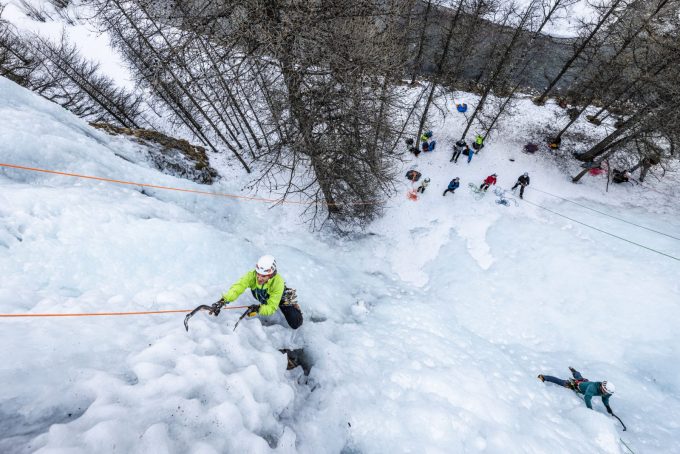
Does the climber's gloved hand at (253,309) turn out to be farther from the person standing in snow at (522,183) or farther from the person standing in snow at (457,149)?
the person standing in snow at (457,149)

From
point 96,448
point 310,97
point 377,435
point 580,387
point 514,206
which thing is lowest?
point 377,435

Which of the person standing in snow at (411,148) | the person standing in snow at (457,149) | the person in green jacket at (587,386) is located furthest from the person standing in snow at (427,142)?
the person in green jacket at (587,386)

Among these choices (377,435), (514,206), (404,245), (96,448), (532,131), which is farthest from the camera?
(532,131)

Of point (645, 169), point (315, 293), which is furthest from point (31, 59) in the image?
point (645, 169)

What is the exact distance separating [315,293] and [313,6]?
6.73 m

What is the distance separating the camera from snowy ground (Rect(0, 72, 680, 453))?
351 cm

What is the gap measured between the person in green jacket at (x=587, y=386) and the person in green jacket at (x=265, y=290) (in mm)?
6401

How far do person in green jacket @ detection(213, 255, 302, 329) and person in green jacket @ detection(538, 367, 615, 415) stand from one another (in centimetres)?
640

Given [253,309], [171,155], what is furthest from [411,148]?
[253,309]

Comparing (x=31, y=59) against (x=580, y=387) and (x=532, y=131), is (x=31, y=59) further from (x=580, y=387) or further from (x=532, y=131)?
(x=532, y=131)

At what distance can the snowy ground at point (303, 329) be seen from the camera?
11.5 ft

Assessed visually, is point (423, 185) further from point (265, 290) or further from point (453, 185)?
point (265, 290)

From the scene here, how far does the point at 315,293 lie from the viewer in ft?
25.3

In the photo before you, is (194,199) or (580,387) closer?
(580,387)
